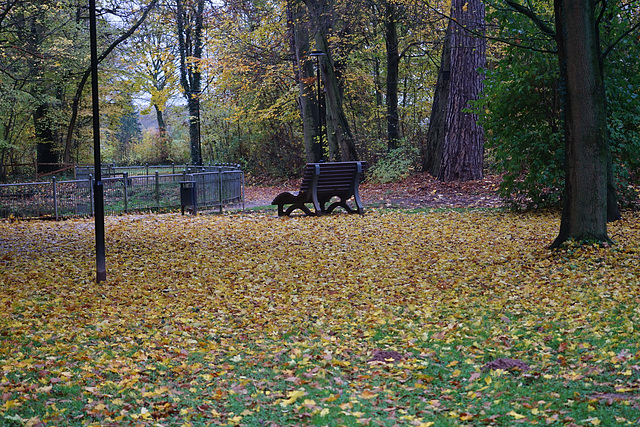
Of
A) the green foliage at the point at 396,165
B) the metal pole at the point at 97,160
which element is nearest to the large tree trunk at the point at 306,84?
the green foliage at the point at 396,165

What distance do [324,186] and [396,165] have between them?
24.5ft

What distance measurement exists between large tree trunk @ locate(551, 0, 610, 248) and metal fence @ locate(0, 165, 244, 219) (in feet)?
31.0

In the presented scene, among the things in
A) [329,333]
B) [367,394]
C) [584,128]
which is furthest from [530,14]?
[367,394]

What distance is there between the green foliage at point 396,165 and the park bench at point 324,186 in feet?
20.6

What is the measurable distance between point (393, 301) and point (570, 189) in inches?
113

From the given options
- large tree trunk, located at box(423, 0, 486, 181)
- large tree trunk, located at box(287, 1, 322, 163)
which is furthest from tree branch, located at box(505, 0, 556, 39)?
large tree trunk, located at box(287, 1, 322, 163)

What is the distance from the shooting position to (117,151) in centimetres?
4488

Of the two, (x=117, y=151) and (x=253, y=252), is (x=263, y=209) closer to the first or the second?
(x=253, y=252)

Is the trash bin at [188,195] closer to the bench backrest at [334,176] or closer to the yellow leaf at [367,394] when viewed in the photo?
the bench backrest at [334,176]

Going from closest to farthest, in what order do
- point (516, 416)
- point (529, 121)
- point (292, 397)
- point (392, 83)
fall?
point (516, 416) → point (292, 397) → point (529, 121) → point (392, 83)

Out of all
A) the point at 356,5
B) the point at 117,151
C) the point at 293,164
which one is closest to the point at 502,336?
the point at 356,5

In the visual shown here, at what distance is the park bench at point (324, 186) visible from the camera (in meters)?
13.4

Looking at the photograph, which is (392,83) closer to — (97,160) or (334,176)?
(334,176)

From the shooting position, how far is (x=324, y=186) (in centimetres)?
1368
